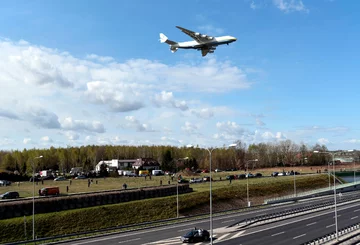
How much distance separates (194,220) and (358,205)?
39955 mm

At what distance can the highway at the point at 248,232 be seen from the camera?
4250cm

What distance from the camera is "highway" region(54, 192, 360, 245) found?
4250 centimetres

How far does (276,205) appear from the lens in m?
80.2

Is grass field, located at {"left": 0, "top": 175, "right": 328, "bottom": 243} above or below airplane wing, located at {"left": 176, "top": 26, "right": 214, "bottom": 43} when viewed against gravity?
below

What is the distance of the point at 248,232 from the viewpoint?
4756 cm

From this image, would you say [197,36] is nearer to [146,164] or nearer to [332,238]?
[332,238]

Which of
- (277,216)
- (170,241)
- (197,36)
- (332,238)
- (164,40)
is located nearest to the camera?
(332,238)

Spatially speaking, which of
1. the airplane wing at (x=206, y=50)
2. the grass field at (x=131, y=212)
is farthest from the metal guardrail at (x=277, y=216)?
the airplane wing at (x=206, y=50)

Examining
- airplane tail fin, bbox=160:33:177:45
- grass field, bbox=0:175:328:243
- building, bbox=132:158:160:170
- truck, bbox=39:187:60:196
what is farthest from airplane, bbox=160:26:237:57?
building, bbox=132:158:160:170

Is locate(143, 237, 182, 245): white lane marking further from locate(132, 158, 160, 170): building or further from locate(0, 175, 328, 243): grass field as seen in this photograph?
locate(132, 158, 160, 170): building

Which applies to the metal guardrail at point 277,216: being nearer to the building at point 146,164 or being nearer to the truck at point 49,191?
the truck at point 49,191

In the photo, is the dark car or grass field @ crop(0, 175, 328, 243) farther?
grass field @ crop(0, 175, 328, 243)

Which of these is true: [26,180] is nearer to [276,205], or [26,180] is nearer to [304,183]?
[276,205]

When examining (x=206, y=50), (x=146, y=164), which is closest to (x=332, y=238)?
(x=206, y=50)
